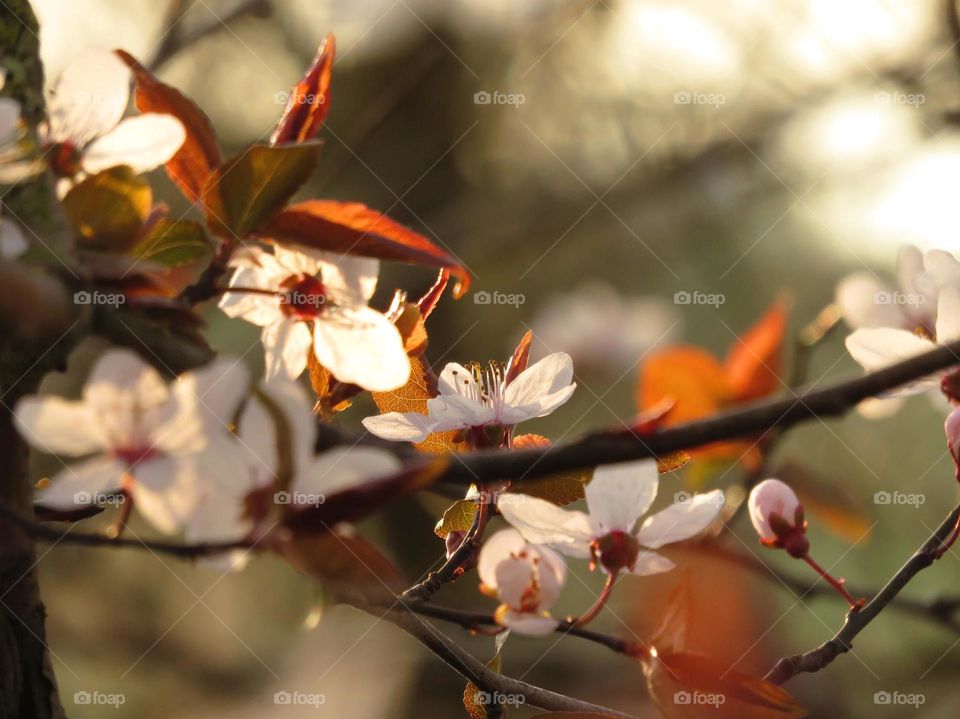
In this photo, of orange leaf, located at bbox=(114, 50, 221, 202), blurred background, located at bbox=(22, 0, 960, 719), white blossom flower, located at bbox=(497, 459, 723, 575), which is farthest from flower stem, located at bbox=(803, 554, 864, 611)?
blurred background, located at bbox=(22, 0, 960, 719)

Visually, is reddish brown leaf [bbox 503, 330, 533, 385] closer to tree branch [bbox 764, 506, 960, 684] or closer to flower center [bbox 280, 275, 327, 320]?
flower center [bbox 280, 275, 327, 320]

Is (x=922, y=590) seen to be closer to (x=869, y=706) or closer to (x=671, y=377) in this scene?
(x=869, y=706)

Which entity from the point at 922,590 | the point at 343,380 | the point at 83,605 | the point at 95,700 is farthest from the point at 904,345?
the point at 922,590

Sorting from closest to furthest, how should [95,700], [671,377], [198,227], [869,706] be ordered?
1. [198,227]
2. [95,700]
3. [671,377]
4. [869,706]

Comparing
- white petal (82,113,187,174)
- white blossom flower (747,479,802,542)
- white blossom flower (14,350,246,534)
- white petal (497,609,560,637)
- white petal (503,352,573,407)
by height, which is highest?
white petal (82,113,187,174)

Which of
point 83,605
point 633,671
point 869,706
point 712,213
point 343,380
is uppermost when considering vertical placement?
point 343,380

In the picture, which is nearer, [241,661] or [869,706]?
[869,706]
